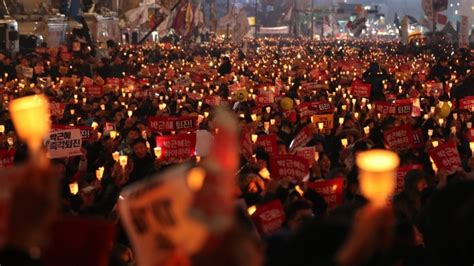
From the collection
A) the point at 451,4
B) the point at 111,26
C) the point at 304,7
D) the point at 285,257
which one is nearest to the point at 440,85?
the point at 285,257

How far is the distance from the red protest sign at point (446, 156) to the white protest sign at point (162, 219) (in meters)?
7.04

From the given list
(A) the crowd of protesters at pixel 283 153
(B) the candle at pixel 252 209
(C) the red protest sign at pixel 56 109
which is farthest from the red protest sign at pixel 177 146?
(C) the red protest sign at pixel 56 109

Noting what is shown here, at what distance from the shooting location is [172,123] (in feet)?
45.5

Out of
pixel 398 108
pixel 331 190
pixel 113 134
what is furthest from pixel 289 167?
pixel 398 108

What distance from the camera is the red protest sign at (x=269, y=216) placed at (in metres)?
7.29

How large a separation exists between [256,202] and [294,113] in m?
8.88

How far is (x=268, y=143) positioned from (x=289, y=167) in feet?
6.54

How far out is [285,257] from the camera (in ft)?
12.3

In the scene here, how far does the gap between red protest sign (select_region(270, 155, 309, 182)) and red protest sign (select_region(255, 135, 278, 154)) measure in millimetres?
1636

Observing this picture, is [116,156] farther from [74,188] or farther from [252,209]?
[252,209]

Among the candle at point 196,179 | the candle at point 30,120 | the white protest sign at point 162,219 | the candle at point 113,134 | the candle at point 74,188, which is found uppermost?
the candle at point 30,120

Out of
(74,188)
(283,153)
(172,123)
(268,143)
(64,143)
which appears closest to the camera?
(74,188)

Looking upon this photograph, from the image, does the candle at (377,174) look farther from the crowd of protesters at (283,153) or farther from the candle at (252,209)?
the candle at (252,209)

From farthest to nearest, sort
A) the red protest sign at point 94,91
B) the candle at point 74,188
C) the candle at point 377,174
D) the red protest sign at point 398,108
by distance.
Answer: the red protest sign at point 94,91, the red protest sign at point 398,108, the candle at point 74,188, the candle at point 377,174
